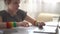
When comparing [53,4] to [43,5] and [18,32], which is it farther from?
[18,32]

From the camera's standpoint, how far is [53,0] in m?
2.65

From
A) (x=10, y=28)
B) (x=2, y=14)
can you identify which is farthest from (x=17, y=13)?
(x=10, y=28)

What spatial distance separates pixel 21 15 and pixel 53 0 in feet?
3.74

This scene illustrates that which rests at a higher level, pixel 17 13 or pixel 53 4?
pixel 53 4

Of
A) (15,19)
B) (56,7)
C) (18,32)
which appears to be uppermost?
(56,7)

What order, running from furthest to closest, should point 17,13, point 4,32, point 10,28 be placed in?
1. point 17,13
2. point 10,28
3. point 4,32

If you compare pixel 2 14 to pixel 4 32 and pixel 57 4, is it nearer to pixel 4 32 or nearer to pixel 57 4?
pixel 4 32

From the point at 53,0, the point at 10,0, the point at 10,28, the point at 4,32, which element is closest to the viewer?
the point at 4,32

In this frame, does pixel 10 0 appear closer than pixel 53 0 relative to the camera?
Yes

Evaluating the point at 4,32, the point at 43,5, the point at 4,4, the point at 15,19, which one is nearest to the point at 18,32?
the point at 4,32

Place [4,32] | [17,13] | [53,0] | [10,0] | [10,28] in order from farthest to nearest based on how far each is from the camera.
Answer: [53,0] < [17,13] < [10,0] < [10,28] < [4,32]

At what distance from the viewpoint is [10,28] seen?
4.51 feet

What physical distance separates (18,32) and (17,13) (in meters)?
0.50

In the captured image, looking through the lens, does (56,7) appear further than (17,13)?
Yes
